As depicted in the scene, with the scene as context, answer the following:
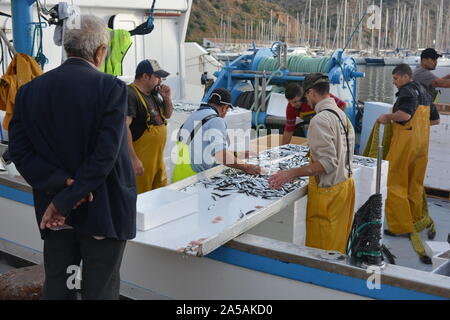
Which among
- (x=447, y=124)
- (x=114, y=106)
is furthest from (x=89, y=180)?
(x=447, y=124)

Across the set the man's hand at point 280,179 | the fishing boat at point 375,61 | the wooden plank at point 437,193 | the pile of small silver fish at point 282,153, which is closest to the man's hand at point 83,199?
the man's hand at point 280,179

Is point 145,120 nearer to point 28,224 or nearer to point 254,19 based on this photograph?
point 28,224

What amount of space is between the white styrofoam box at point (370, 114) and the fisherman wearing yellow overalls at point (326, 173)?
4248 millimetres

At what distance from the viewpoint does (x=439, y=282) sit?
9.19ft

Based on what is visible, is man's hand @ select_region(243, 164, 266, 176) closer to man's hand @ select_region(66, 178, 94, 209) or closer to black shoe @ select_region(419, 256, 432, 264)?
black shoe @ select_region(419, 256, 432, 264)

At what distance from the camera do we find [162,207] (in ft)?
11.2

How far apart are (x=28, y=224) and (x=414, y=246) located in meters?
3.86

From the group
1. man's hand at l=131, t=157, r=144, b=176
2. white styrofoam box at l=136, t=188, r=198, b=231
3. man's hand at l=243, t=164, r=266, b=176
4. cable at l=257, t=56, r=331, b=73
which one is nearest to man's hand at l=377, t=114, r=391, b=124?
man's hand at l=243, t=164, r=266, b=176

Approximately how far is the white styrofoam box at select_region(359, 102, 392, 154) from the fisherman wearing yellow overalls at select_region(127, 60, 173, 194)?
4438mm

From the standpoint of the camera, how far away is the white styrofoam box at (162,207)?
3305mm

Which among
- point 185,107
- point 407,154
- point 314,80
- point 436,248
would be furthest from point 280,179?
point 185,107

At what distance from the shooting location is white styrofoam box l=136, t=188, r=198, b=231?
330cm

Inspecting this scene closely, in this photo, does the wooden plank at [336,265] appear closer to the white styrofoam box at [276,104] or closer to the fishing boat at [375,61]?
the white styrofoam box at [276,104]

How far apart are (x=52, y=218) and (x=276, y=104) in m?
7.07
